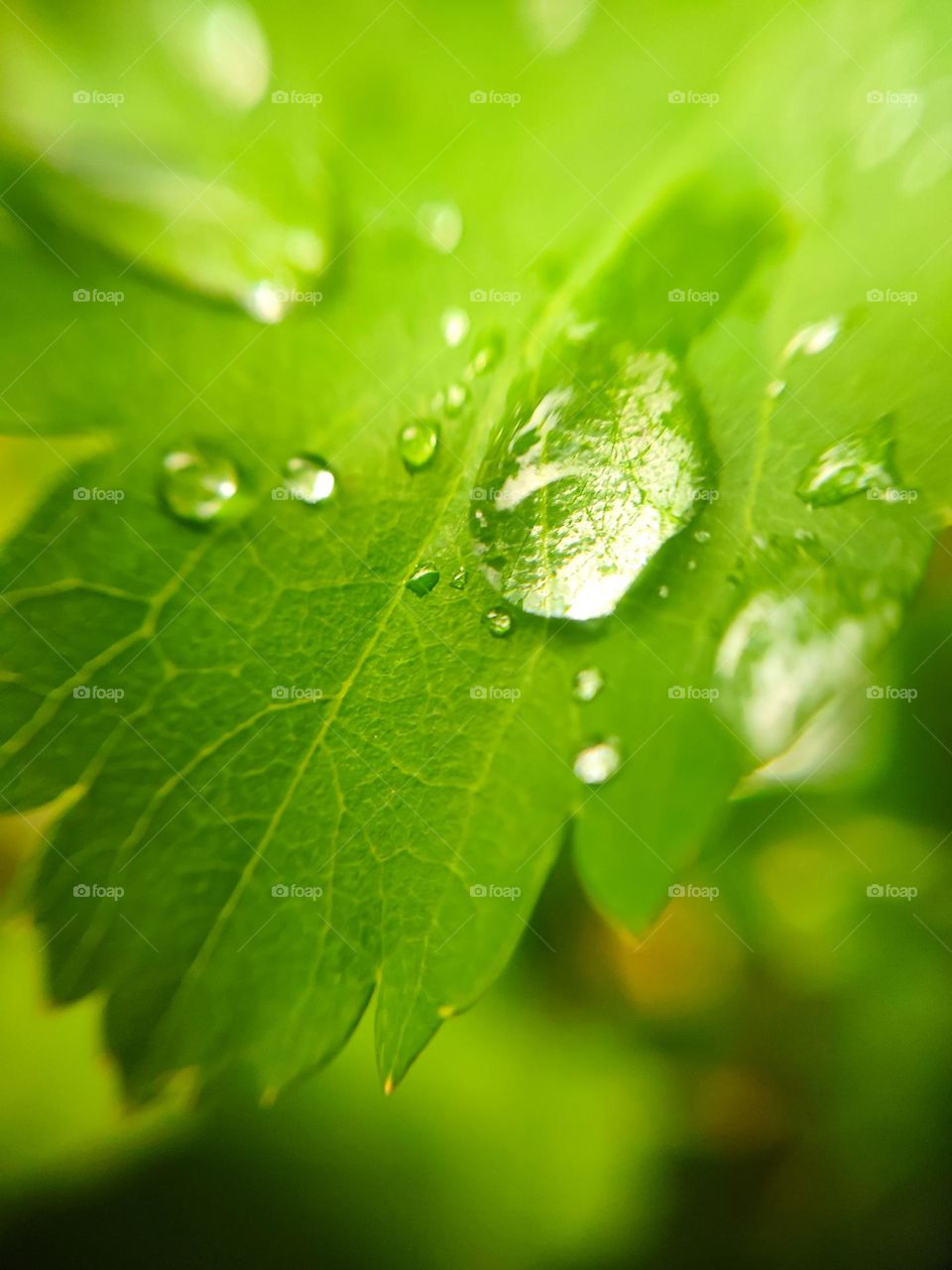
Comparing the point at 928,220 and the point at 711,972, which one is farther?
the point at 711,972

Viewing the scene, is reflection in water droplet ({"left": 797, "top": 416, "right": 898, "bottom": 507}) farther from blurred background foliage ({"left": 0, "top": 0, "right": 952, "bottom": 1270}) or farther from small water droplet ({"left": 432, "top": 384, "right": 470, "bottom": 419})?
small water droplet ({"left": 432, "top": 384, "right": 470, "bottom": 419})

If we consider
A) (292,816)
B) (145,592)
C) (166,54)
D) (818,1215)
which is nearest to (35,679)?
(145,592)

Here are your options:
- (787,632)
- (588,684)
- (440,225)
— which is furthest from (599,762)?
(440,225)

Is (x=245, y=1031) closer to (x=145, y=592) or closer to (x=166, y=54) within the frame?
(x=145, y=592)

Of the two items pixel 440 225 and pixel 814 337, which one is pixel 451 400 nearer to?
pixel 440 225

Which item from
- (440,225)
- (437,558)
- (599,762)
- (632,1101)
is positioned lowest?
(632,1101)

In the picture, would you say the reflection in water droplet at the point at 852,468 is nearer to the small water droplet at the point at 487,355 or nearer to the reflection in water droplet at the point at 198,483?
the small water droplet at the point at 487,355
